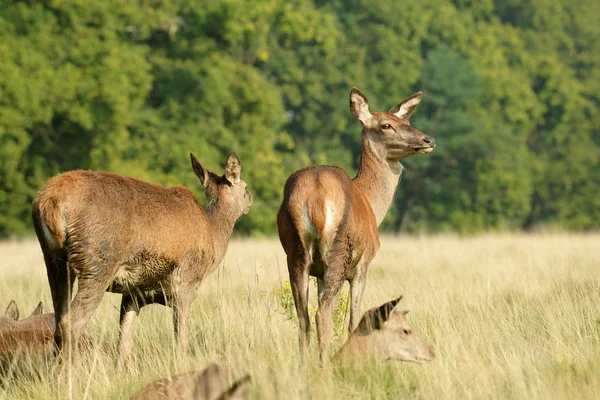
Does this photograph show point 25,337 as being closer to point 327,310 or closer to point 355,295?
point 327,310

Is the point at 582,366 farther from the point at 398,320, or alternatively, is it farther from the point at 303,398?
the point at 303,398

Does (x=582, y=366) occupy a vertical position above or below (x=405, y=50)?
below

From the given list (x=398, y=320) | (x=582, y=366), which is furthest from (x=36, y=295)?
(x=582, y=366)

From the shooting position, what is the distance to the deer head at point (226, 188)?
28.1ft

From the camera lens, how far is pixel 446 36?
132ft

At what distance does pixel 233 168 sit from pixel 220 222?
19.4 inches

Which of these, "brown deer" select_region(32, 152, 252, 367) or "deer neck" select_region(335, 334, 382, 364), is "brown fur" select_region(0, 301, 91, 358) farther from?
"deer neck" select_region(335, 334, 382, 364)

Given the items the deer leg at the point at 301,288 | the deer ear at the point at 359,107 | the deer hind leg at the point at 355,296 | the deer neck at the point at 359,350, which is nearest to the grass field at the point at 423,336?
the deer neck at the point at 359,350

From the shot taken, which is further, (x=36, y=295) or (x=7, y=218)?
(x=7, y=218)

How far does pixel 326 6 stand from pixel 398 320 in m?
33.5

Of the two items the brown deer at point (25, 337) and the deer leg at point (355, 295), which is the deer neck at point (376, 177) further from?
the brown deer at point (25, 337)

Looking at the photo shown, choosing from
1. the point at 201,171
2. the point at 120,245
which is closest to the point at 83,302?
the point at 120,245

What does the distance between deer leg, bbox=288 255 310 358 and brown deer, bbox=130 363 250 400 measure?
1.35m

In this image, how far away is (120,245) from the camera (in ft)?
22.1
